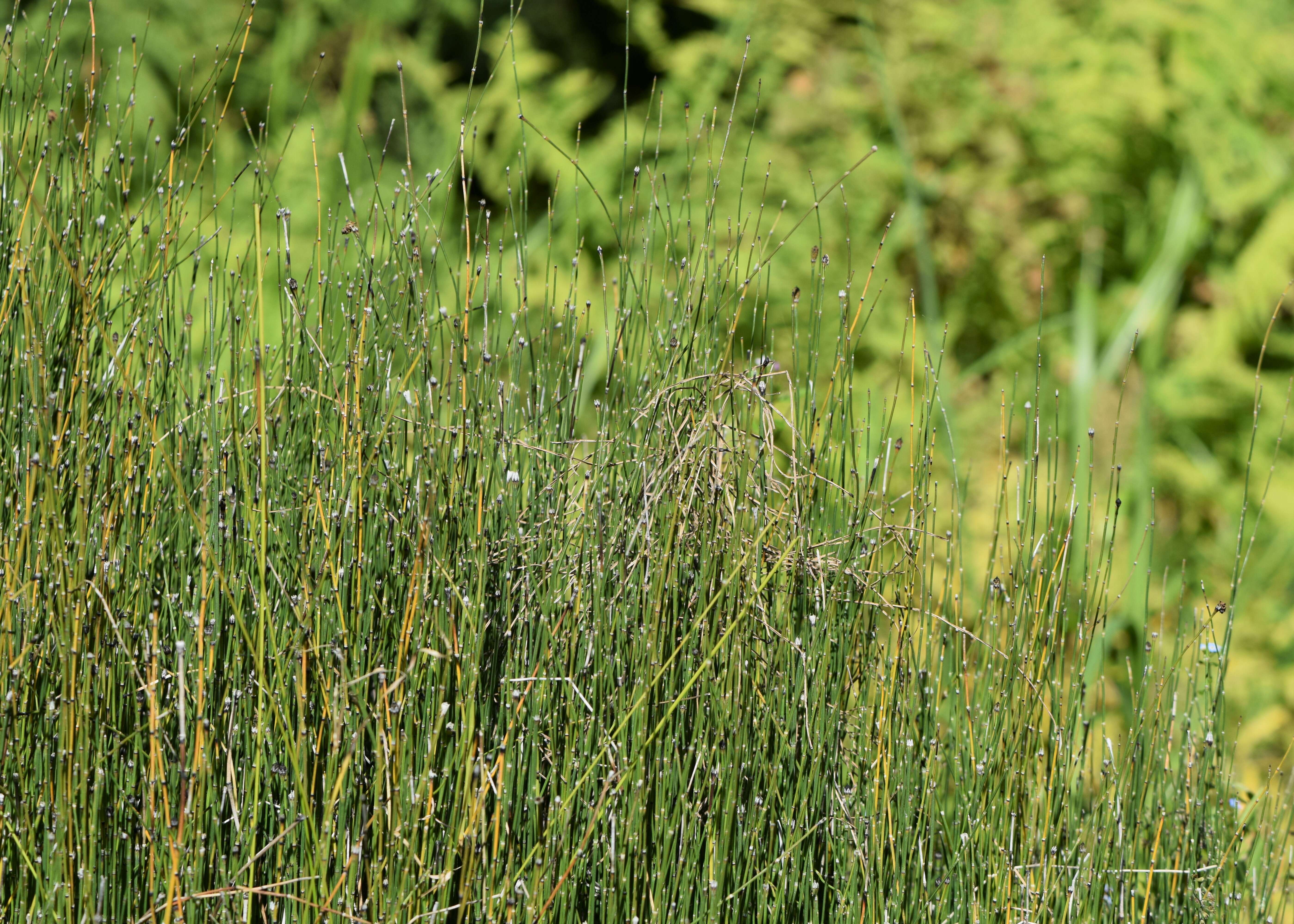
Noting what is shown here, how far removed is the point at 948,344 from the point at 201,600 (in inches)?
131

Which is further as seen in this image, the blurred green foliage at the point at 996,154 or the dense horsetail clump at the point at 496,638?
the blurred green foliage at the point at 996,154

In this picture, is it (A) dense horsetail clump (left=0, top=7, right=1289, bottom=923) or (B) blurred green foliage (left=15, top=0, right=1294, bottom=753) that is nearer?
(A) dense horsetail clump (left=0, top=7, right=1289, bottom=923)

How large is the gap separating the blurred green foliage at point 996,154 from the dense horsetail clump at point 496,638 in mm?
2270

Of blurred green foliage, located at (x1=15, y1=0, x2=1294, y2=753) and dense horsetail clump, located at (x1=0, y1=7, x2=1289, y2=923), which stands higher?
blurred green foliage, located at (x1=15, y1=0, x2=1294, y2=753)

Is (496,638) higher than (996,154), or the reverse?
(996,154)

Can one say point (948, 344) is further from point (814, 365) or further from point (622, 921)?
point (622, 921)

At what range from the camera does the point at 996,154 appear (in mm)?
4219

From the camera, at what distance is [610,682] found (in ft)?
4.85

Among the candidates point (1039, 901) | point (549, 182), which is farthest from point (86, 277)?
point (549, 182)

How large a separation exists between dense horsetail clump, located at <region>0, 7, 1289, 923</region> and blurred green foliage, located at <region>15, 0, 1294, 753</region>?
2.27 m

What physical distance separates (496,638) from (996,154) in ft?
10.9

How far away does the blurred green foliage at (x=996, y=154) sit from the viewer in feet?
13.0

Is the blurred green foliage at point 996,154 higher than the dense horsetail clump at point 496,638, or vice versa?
the blurred green foliage at point 996,154

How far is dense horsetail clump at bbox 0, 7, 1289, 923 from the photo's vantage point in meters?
1.36
